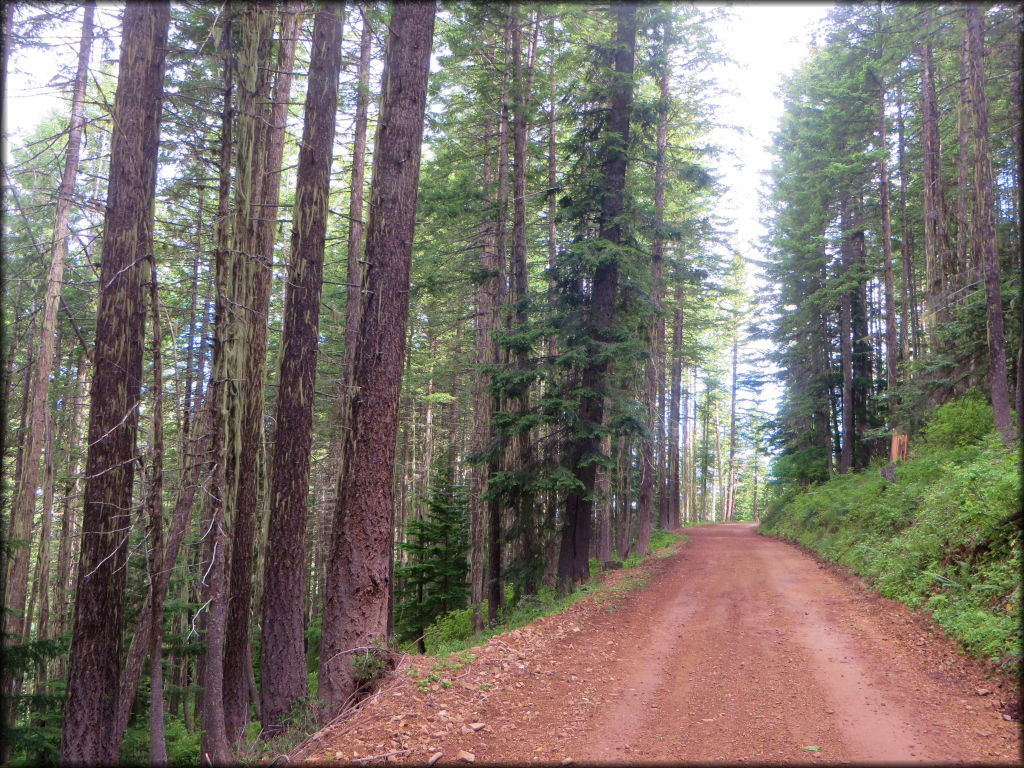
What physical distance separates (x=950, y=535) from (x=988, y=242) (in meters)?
7.35

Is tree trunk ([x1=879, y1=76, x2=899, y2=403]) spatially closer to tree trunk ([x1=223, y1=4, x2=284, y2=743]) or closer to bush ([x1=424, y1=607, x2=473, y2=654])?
bush ([x1=424, y1=607, x2=473, y2=654])

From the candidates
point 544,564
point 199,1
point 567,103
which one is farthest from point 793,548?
point 199,1

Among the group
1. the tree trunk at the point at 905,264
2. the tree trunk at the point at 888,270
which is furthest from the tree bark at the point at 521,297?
the tree trunk at the point at 905,264

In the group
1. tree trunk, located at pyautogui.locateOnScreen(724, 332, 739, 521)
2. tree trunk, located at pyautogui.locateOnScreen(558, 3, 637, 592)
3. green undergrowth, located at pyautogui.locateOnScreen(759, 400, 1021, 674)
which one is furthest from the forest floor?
tree trunk, located at pyautogui.locateOnScreen(724, 332, 739, 521)

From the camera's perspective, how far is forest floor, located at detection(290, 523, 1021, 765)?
476 cm

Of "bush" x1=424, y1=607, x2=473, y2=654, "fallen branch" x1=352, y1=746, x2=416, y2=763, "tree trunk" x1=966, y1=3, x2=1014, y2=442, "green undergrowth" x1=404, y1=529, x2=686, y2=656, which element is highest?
"tree trunk" x1=966, y1=3, x2=1014, y2=442

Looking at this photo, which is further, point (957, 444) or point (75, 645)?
point (957, 444)

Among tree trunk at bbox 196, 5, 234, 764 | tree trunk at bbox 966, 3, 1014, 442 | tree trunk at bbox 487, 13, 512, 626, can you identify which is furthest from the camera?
tree trunk at bbox 487, 13, 512, 626

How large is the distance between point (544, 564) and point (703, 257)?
1306 cm

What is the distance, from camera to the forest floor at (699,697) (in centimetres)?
476

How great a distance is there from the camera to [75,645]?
5598 millimetres

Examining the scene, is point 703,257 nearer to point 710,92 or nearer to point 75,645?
point 710,92

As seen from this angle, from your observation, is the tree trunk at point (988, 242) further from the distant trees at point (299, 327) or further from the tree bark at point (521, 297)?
the tree bark at point (521, 297)

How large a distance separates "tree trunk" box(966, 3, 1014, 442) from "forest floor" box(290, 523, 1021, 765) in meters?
5.97
